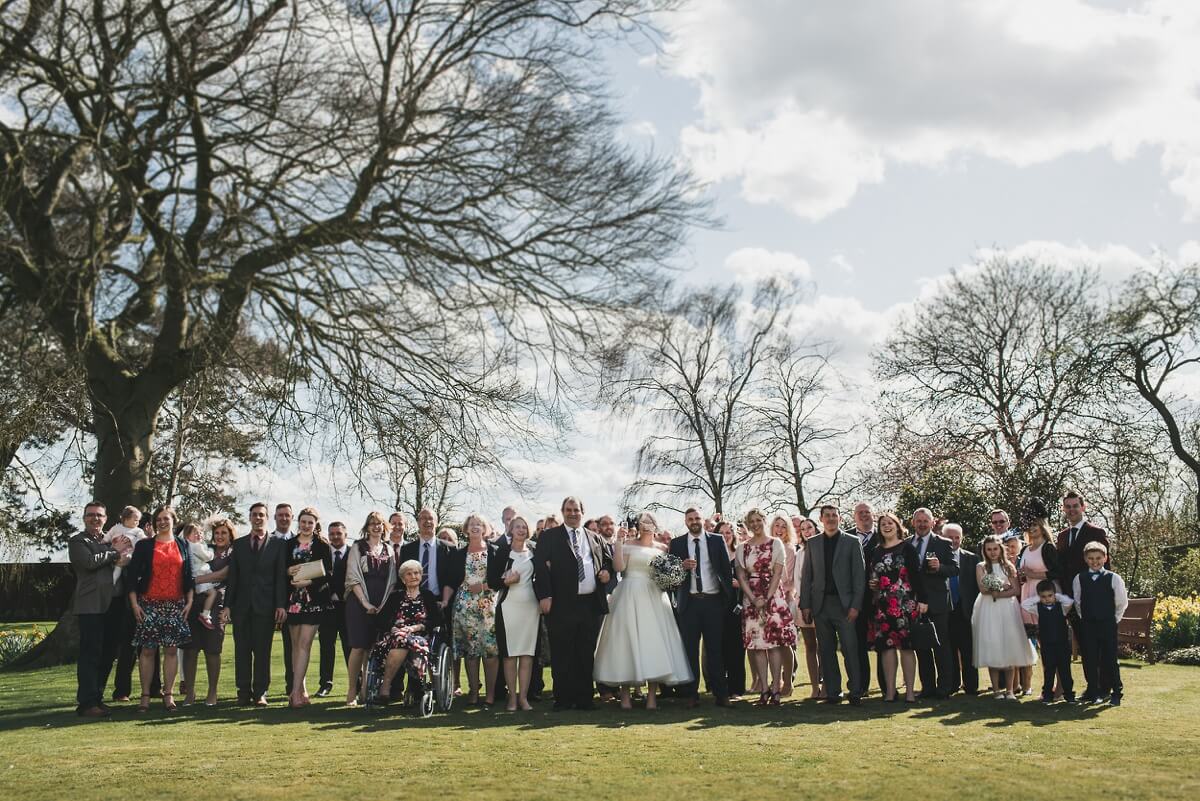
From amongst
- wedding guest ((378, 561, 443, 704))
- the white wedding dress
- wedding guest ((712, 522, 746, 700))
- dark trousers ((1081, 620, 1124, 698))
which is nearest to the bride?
the white wedding dress

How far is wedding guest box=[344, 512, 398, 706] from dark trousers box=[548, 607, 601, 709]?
1.84 meters

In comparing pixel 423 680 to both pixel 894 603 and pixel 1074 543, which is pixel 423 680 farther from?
pixel 1074 543

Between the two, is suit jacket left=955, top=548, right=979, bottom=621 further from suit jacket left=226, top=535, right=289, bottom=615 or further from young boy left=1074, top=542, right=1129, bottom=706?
suit jacket left=226, top=535, right=289, bottom=615

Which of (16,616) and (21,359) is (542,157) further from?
(16,616)

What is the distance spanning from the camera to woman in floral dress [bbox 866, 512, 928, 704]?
1054 cm

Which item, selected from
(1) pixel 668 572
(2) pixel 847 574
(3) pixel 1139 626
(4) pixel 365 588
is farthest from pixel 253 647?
(3) pixel 1139 626

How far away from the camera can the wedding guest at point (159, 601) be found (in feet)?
34.7

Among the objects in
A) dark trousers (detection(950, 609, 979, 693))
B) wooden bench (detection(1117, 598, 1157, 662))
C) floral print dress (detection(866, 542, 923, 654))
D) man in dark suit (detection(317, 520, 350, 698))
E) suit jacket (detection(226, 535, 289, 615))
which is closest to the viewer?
floral print dress (detection(866, 542, 923, 654))

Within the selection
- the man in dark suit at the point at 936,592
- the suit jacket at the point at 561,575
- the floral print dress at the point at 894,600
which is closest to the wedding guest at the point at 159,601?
the suit jacket at the point at 561,575

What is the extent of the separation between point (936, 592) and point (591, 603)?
144 inches

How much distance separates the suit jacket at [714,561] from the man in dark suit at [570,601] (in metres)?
0.76

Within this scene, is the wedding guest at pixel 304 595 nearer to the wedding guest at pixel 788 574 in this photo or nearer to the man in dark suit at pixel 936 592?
the wedding guest at pixel 788 574

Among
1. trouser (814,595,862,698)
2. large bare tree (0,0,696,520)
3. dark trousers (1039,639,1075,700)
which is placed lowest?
dark trousers (1039,639,1075,700)

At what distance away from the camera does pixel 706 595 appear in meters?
10.6
